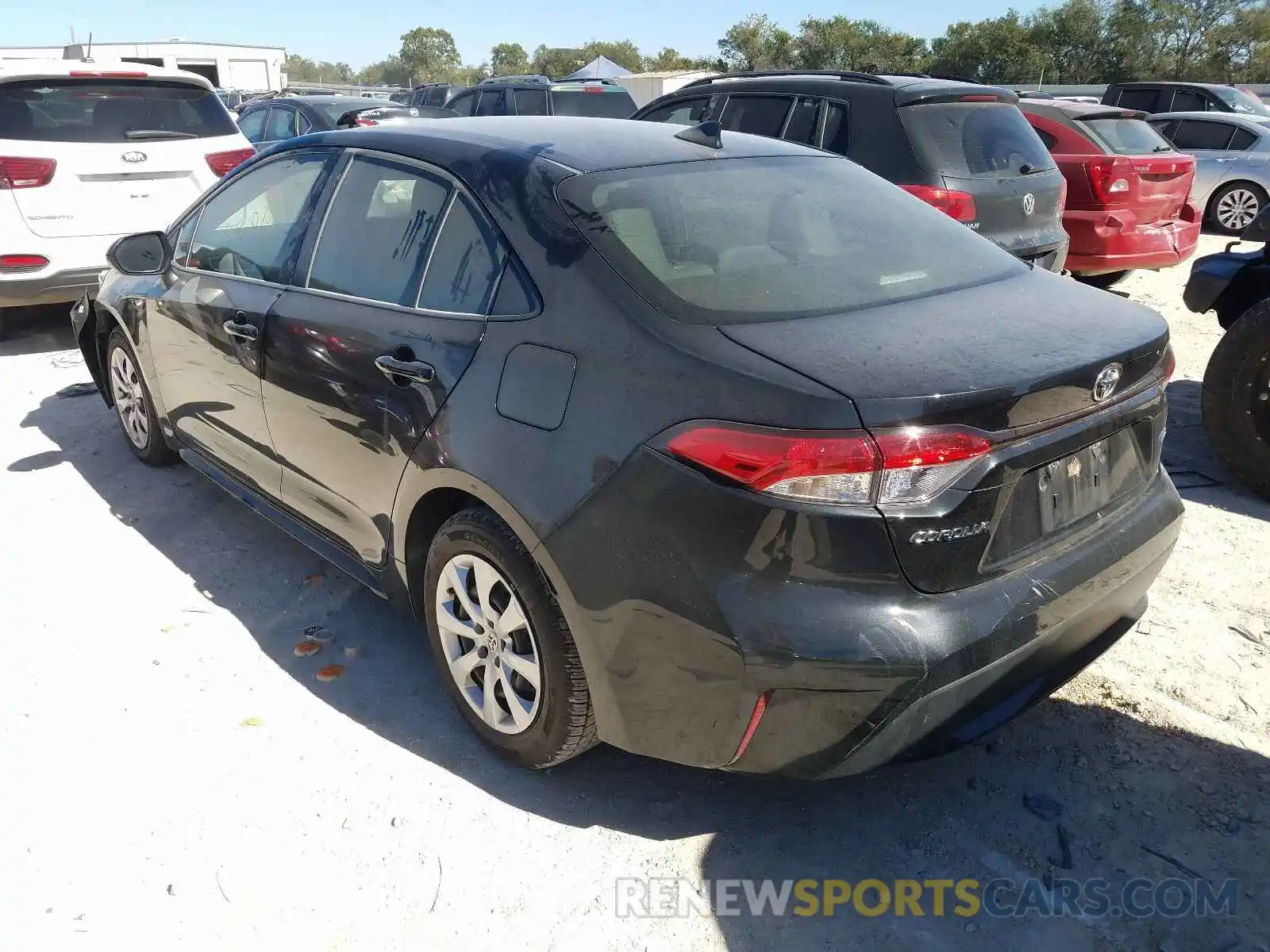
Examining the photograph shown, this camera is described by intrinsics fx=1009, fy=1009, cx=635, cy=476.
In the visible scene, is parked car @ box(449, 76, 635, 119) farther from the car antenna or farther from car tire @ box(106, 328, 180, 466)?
the car antenna

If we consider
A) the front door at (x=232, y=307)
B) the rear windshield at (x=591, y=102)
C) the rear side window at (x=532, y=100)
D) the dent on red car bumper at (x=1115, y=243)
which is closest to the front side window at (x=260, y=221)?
the front door at (x=232, y=307)

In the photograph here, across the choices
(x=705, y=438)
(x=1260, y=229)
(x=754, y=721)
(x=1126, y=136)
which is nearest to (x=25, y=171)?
(x=705, y=438)

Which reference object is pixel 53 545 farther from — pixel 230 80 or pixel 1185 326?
pixel 230 80

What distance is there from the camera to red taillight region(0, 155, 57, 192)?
255 inches

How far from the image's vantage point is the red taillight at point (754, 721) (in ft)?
6.88

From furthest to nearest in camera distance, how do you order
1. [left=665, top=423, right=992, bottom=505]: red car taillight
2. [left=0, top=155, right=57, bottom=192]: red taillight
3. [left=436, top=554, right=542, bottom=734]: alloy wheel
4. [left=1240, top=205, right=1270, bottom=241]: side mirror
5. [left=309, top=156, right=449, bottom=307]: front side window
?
[left=0, top=155, right=57, bottom=192]: red taillight, [left=1240, top=205, right=1270, bottom=241]: side mirror, [left=309, top=156, right=449, bottom=307]: front side window, [left=436, top=554, right=542, bottom=734]: alloy wheel, [left=665, top=423, right=992, bottom=505]: red car taillight

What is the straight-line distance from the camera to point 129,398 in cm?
494

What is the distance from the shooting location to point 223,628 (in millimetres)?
3529

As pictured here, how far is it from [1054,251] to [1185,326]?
6.36 ft

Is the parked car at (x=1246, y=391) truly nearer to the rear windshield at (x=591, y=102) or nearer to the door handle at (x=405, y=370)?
the door handle at (x=405, y=370)

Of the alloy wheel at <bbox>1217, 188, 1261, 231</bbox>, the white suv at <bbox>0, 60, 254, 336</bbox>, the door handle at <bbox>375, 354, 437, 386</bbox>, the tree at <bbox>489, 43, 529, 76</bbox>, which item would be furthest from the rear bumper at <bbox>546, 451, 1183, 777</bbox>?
the tree at <bbox>489, 43, 529, 76</bbox>

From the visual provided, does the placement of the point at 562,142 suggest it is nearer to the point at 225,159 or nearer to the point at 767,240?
the point at 767,240

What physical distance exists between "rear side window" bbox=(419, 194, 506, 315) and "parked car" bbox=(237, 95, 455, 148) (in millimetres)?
10173

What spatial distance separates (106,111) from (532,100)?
269 inches
